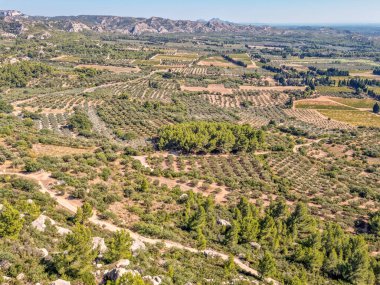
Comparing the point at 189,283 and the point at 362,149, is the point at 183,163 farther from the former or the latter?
the point at 362,149

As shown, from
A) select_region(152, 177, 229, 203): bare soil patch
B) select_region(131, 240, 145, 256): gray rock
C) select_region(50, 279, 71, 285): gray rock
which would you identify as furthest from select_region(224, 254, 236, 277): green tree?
select_region(152, 177, 229, 203): bare soil patch

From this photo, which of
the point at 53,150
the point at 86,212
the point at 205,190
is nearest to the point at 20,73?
the point at 53,150

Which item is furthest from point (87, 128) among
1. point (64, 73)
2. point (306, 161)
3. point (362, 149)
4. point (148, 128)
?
point (64, 73)

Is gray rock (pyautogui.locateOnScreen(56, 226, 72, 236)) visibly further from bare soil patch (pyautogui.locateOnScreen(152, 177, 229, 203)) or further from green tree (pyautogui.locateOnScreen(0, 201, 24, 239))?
bare soil patch (pyautogui.locateOnScreen(152, 177, 229, 203))

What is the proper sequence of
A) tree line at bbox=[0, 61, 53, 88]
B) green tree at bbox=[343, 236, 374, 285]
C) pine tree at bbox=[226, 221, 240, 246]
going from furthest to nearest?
tree line at bbox=[0, 61, 53, 88], pine tree at bbox=[226, 221, 240, 246], green tree at bbox=[343, 236, 374, 285]

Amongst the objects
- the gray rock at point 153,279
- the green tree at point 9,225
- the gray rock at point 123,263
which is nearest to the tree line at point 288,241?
the gray rock at point 153,279

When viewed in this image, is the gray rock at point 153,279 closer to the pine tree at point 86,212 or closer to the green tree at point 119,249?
the green tree at point 119,249
